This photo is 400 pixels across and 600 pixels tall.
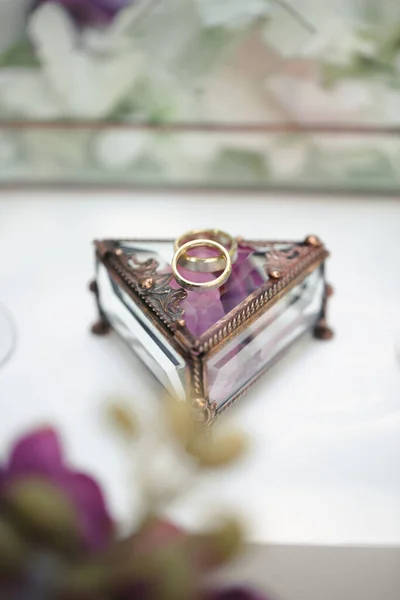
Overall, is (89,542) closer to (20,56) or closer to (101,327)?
(101,327)

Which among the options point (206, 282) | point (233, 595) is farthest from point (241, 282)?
point (233, 595)

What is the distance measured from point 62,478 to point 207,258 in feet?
1.17

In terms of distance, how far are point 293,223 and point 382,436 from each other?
31 centimetres

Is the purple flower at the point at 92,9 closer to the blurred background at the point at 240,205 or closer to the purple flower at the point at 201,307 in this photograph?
the blurred background at the point at 240,205

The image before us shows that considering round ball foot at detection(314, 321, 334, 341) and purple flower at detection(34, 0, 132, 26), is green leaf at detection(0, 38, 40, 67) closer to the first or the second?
purple flower at detection(34, 0, 132, 26)

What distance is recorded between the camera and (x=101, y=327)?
651 millimetres

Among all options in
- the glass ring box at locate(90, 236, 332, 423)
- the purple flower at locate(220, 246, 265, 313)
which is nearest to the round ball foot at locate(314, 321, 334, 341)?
the glass ring box at locate(90, 236, 332, 423)

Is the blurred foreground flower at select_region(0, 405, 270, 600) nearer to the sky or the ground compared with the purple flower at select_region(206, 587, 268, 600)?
nearer to the sky

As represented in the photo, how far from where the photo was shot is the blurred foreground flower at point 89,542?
0.21 meters

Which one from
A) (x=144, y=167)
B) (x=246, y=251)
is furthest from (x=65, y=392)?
(x=144, y=167)

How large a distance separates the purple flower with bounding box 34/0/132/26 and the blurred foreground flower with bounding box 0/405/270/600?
60 centimetres

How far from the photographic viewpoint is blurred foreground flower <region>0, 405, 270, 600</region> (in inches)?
8.4

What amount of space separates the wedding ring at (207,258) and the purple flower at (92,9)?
0.92 feet

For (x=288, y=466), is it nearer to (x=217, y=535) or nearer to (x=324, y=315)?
(x=324, y=315)
